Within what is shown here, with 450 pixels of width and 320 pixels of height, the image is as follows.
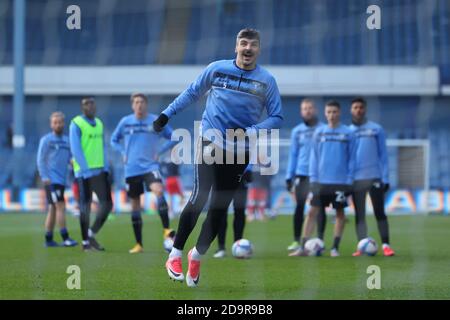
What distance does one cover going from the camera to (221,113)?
21.7 feet

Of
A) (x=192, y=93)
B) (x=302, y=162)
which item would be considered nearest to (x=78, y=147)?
(x=302, y=162)

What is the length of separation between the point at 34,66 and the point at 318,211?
12828 millimetres

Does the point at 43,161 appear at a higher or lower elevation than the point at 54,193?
higher

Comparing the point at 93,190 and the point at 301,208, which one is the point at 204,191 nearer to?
A: the point at 93,190

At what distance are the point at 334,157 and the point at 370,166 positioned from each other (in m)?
0.39

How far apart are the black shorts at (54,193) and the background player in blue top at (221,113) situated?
16.0 feet

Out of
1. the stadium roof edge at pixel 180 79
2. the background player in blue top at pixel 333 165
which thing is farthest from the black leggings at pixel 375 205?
the stadium roof edge at pixel 180 79

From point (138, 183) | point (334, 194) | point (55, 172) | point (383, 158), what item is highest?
point (383, 158)

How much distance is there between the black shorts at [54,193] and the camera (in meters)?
11.2

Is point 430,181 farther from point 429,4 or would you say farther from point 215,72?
point 215,72

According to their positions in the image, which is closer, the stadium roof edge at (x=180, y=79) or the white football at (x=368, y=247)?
the white football at (x=368, y=247)

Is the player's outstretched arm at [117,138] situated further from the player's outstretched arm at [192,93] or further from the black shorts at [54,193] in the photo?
the player's outstretched arm at [192,93]

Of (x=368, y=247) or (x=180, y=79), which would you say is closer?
(x=368, y=247)
